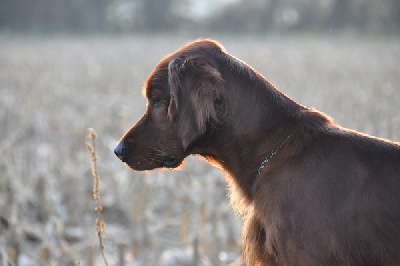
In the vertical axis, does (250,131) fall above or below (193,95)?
below

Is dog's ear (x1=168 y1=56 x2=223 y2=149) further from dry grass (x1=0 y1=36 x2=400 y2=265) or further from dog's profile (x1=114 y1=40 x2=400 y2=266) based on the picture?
dry grass (x1=0 y1=36 x2=400 y2=265)

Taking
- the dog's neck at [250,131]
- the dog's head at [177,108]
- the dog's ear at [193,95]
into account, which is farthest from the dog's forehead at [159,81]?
the dog's neck at [250,131]

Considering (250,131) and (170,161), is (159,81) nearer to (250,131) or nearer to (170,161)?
(170,161)

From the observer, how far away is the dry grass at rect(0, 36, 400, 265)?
14.2ft

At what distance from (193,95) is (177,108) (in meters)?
0.17

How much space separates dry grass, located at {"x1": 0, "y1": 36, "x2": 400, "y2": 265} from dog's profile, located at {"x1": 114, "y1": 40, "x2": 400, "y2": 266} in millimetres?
916

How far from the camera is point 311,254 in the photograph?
2.44 meters

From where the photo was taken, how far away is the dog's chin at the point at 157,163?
9.82 ft

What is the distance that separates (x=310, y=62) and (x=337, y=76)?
2962 mm

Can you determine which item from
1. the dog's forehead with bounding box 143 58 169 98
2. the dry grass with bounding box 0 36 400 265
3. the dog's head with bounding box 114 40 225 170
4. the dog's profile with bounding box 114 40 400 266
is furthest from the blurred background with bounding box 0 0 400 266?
the dog's forehead with bounding box 143 58 169 98

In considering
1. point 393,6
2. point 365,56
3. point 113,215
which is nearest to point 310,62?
point 365,56

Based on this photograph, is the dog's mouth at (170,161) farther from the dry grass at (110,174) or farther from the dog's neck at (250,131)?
the dry grass at (110,174)

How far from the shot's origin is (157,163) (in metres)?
3.07

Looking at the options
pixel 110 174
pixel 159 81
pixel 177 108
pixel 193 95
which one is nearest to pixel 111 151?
pixel 110 174
